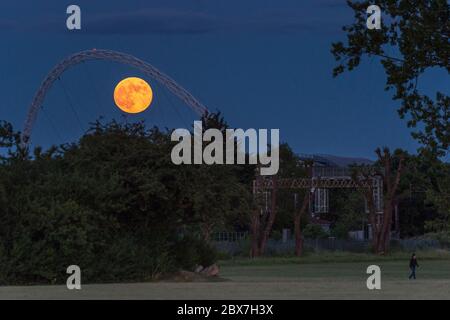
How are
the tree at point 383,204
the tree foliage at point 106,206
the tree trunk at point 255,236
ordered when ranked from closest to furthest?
1. the tree foliage at point 106,206
2. the tree trunk at point 255,236
3. the tree at point 383,204

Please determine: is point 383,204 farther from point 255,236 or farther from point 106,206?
point 106,206

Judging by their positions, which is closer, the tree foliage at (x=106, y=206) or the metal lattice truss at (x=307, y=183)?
the tree foliage at (x=106, y=206)

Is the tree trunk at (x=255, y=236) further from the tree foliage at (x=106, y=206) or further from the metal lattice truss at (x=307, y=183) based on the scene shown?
the tree foliage at (x=106, y=206)

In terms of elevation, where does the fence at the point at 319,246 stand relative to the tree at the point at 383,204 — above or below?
below

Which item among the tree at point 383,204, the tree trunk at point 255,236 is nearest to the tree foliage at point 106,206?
the tree trunk at point 255,236

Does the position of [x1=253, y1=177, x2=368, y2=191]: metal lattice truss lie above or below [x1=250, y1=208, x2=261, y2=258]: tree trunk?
above

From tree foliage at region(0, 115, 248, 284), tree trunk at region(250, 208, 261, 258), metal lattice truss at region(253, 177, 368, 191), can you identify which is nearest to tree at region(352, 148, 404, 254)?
metal lattice truss at region(253, 177, 368, 191)

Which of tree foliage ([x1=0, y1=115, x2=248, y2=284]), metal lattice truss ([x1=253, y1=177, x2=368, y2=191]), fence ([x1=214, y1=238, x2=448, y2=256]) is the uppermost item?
metal lattice truss ([x1=253, y1=177, x2=368, y2=191])

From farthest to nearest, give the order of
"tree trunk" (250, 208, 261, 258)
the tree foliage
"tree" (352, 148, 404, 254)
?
"tree" (352, 148, 404, 254)
"tree trunk" (250, 208, 261, 258)
the tree foliage

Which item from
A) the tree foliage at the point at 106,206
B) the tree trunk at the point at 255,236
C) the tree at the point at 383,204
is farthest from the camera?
the tree at the point at 383,204

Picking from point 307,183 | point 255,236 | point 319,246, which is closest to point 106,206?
point 255,236

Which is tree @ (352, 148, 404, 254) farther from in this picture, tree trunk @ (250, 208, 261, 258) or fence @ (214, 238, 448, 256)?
tree trunk @ (250, 208, 261, 258)
